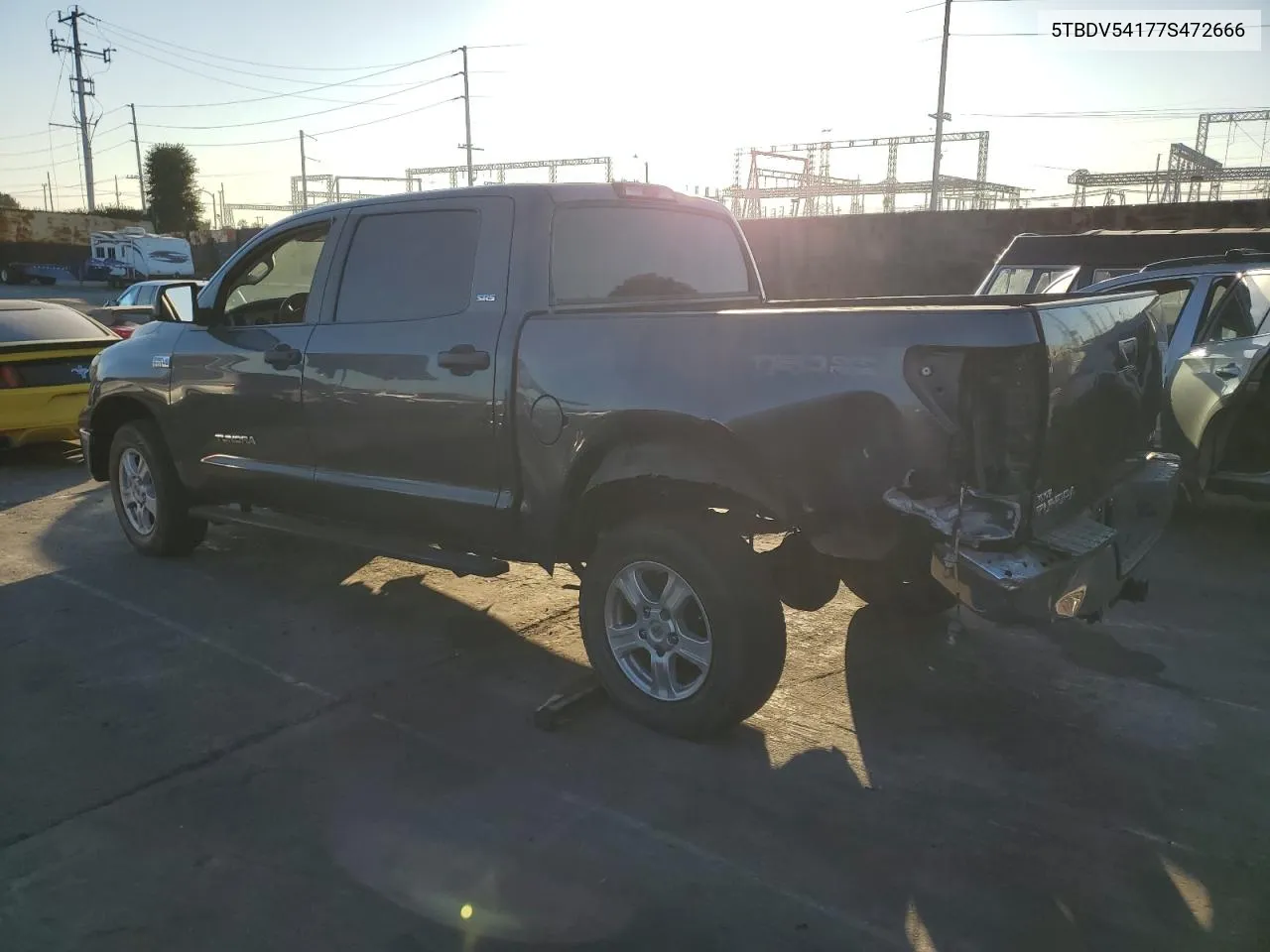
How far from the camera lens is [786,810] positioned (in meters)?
3.12

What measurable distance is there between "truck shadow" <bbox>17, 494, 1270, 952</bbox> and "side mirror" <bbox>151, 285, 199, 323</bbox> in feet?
6.85

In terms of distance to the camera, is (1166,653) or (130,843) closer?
(130,843)

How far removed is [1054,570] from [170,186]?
2906 inches

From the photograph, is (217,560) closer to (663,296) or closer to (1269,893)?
(663,296)

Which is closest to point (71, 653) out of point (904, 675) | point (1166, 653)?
point (904, 675)

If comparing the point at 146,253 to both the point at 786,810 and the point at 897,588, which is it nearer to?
the point at 897,588

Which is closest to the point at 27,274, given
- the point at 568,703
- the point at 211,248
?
the point at 211,248

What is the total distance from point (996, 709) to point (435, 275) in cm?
303

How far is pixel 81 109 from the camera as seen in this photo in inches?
2411

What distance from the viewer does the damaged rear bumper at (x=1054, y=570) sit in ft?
9.13

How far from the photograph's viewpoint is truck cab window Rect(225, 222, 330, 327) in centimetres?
488

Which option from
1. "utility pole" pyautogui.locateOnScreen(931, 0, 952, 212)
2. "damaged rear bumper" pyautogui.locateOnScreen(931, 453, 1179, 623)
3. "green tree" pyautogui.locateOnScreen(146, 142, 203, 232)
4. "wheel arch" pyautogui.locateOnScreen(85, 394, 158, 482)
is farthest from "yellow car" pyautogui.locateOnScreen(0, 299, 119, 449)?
"green tree" pyautogui.locateOnScreen(146, 142, 203, 232)

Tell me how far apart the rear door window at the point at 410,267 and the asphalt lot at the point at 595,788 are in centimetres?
161

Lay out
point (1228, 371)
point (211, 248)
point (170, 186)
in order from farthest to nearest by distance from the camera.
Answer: point (170, 186) → point (211, 248) → point (1228, 371)
